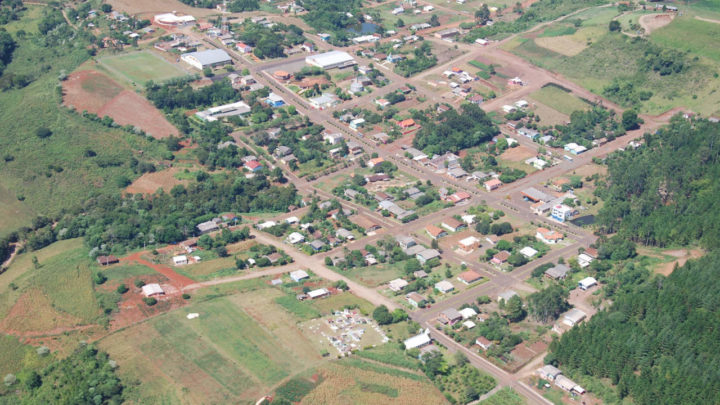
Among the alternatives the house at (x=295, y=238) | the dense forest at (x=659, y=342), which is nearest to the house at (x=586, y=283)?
the dense forest at (x=659, y=342)

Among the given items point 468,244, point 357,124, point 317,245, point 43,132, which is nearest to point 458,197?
point 468,244

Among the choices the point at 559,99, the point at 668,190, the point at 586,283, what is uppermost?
the point at 668,190

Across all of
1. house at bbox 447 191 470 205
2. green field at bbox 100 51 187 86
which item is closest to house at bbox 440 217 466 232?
house at bbox 447 191 470 205

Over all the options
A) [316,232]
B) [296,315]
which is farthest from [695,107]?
[296,315]

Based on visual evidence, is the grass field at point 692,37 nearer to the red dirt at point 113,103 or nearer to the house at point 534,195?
the house at point 534,195

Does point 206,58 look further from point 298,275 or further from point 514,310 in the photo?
point 514,310

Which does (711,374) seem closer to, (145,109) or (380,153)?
(380,153)

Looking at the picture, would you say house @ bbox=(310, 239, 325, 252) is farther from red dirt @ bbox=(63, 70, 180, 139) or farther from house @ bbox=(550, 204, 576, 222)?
red dirt @ bbox=(63, 70, 180, 139)
